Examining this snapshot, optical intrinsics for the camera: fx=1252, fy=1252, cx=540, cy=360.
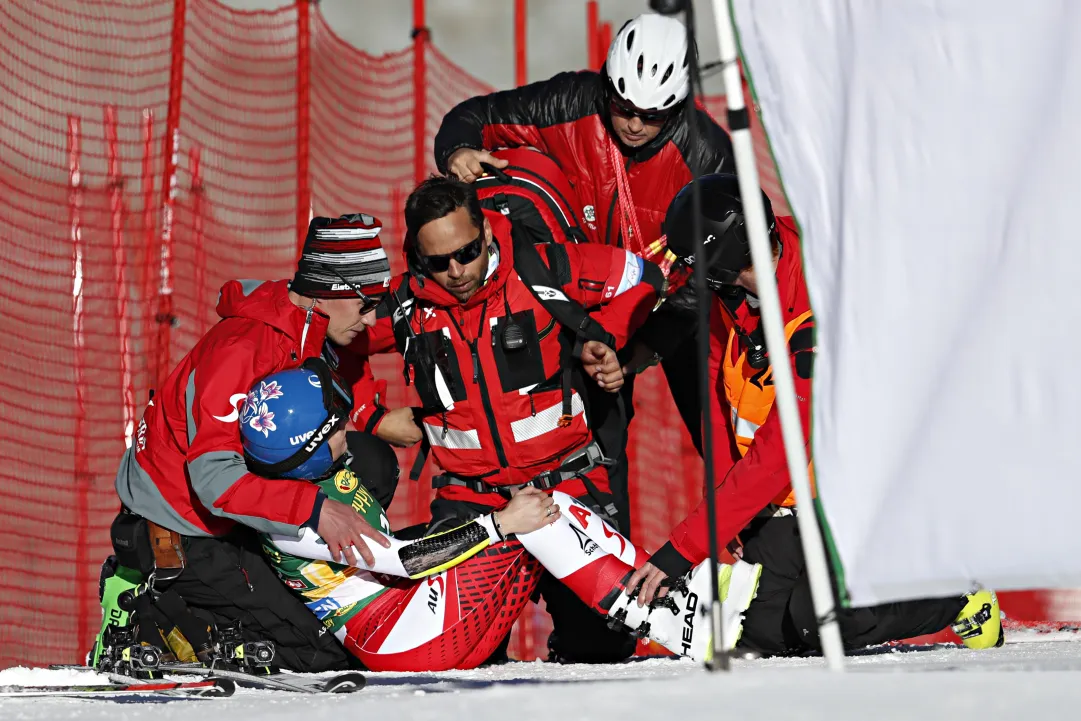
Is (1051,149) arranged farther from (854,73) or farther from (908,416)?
(908,416)

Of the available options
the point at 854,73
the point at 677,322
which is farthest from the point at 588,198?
the point at 854,73

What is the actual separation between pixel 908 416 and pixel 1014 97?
24.6 inches

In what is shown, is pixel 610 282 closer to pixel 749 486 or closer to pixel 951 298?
pixel 749 486

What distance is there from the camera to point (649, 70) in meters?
4.50

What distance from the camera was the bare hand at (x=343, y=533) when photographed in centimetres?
388

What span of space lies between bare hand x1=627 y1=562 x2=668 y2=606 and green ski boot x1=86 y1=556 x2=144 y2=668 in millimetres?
1729

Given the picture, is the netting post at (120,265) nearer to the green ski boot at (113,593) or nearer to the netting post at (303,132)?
the netting post at (303,132)

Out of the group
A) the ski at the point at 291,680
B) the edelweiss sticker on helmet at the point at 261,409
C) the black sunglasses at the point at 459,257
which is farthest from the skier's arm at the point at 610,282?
the ski at the point at 291,680

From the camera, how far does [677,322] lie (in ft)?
15.6

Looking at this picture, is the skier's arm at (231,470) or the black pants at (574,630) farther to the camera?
the black pants at (574,630)

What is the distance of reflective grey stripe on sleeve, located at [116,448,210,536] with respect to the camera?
4223mm

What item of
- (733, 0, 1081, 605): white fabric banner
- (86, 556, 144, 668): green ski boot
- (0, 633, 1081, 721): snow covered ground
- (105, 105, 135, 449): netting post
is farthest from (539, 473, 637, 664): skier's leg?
(105, 105, 135, 449): netting post

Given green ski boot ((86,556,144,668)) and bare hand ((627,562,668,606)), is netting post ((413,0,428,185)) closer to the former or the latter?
green ski boot ((86,556,144,668))

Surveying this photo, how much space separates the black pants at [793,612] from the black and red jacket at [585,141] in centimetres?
127
